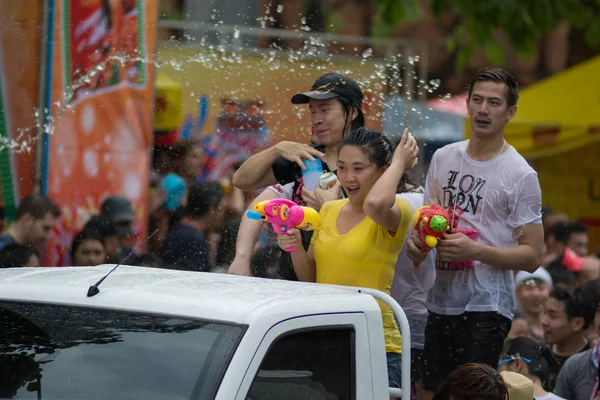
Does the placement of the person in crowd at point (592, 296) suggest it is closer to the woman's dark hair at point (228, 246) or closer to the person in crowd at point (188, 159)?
the woman's dark hair at point (228, 246)

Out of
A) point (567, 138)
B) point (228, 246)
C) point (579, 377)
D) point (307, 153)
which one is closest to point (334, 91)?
point (307, 153)

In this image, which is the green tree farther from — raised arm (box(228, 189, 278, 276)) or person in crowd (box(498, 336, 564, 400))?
raised arm (box(228, 189, 278, 276))

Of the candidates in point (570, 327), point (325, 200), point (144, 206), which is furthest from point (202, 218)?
point (325, 200)

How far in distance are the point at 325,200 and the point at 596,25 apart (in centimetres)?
1179

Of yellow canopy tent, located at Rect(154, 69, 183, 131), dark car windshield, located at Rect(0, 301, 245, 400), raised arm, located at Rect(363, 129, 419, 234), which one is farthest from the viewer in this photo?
yellow canopy tent, located at Rect(154, 69, 183, 131)

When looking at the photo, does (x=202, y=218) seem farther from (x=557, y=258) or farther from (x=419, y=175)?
(x=557, y=258)

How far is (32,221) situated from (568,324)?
3996 mm

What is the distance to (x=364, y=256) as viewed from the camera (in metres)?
4.98

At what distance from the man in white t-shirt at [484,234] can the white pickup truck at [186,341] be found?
1.58 meters

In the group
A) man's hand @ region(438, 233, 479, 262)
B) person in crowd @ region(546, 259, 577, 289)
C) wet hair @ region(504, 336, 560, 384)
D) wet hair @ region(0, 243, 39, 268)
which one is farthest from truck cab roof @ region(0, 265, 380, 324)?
person in crowd @ region(546, 259, 577, 289)

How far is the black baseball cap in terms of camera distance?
19.0 feet

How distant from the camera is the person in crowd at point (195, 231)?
8805mm

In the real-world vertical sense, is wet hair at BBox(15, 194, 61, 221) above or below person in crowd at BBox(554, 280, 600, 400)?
above

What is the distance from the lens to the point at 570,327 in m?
8.21
